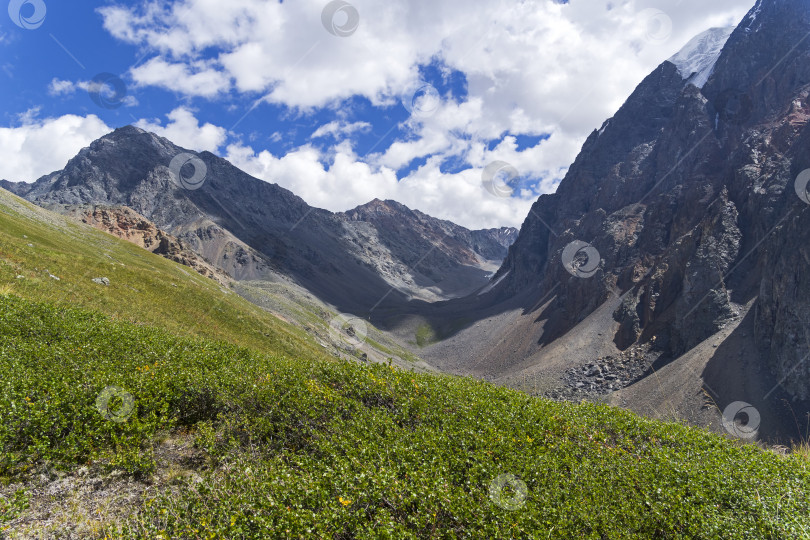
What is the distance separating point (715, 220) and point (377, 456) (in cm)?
11639

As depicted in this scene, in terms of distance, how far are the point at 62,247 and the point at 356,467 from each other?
2206 inches

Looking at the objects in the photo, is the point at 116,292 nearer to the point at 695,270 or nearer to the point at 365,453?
the point at 365,453

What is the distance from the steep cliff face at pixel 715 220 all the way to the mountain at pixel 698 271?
0.38 m

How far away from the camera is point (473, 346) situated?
509ft

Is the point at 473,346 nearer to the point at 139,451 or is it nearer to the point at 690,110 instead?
the point at 690,110

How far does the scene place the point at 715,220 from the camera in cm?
9644

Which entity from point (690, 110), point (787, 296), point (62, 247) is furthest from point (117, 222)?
point (690, 110)
